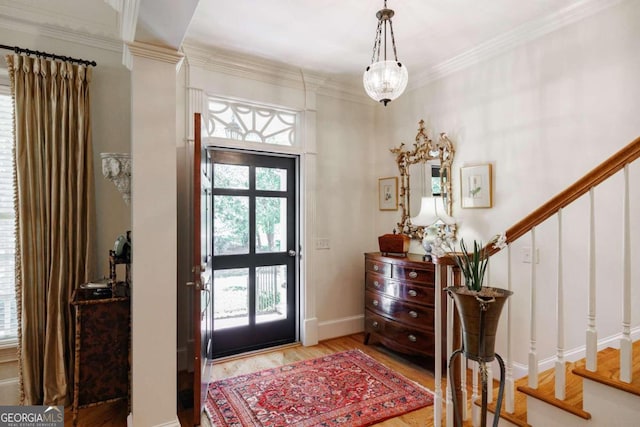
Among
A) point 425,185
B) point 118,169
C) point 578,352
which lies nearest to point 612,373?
point 578,352

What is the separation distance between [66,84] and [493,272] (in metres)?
3.73

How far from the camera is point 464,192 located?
317cm

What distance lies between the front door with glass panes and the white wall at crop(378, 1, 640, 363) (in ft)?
5.97

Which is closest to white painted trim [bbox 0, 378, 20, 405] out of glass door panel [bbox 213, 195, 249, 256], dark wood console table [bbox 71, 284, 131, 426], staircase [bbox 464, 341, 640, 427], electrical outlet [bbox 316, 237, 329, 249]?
dark wood console table [bbox 71, 284, 131, 426]

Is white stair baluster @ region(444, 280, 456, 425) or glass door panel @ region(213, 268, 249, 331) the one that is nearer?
white stair baluster @ region(444, 280, 456, 425)

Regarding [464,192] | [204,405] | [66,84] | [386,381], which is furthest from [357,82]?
[204,405]

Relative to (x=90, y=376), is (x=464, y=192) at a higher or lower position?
higher

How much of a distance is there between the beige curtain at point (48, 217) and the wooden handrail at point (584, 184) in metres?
2.83

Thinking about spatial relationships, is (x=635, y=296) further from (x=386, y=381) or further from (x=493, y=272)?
(x=386, y=381)

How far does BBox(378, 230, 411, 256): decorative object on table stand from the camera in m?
3.49

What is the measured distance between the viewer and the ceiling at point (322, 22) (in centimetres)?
242

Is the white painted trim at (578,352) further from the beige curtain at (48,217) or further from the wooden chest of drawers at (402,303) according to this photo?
the beige curtain at (48,217)

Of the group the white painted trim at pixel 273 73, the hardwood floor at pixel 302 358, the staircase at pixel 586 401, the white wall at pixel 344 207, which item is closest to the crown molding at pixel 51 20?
the white painted trim at pixel 273 73

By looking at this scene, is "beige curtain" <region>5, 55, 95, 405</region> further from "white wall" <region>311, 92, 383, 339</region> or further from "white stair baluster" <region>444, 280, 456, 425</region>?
"white stair baluster" <region>444, 280, 456, 425</region>
